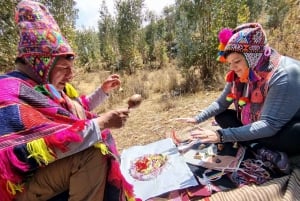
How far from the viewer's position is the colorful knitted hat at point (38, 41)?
1544mm

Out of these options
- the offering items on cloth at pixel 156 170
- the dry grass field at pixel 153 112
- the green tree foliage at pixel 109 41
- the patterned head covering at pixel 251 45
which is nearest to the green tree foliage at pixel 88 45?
the green tree foliage at pixel 109 41

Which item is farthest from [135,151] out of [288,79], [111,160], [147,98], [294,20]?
[294,20]

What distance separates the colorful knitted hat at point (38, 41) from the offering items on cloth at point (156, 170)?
111 centimetres

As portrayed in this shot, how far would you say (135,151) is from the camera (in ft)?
8.94

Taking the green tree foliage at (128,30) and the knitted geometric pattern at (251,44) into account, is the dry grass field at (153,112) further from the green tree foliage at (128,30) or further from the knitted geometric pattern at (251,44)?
the green tree foliage at (128,30)

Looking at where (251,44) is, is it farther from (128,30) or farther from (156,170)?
(128,30)

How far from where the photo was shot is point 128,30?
11547 mm

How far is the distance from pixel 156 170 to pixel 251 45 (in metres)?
1.23

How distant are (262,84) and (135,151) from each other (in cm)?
131

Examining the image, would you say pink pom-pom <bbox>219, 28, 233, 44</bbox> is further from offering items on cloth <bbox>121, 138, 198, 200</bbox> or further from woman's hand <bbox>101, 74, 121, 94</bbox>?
offering items on cloth <bbox>121, 138, 198, 200</bbox>

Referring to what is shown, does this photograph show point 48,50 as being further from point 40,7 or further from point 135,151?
point 135,151

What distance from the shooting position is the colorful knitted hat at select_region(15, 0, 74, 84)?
1544 millimetres

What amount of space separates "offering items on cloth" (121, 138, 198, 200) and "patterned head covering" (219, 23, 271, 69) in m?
0.98

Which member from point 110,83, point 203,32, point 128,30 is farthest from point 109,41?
point 110,83
